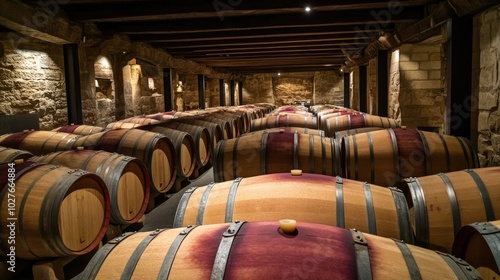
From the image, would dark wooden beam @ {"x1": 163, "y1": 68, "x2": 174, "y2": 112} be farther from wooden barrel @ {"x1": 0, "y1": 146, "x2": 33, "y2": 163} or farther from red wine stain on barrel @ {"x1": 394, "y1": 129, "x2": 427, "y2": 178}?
red wine stain on barrel @ {"x1": 394, "y1": 129, "x2": 427, "y2": 178}

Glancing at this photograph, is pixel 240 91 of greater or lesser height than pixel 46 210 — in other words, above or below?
above

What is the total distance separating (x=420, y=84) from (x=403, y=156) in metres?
5.06

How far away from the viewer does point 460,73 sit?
476 cm

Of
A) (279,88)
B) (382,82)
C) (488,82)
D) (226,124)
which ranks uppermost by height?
(279,88)

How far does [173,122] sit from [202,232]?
217 inches

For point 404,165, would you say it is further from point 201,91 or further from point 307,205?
point 201,91

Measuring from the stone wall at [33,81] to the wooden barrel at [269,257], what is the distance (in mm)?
6627

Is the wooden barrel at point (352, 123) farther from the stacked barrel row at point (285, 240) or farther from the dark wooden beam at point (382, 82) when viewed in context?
the stacked barrel row at point (285, 240)

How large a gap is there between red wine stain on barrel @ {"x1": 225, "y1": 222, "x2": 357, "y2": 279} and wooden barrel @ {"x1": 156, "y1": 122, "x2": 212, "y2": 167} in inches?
197

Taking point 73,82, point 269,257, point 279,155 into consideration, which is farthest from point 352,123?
point 73,82

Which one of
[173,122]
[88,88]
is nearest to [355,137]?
[173,122]

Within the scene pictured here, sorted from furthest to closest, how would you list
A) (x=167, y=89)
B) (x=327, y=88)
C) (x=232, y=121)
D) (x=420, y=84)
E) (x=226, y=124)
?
(x=327, y=88) → (x=167, y=89) → (x=232, y=121) → (x=226, y=124) → (x=420, y=84)

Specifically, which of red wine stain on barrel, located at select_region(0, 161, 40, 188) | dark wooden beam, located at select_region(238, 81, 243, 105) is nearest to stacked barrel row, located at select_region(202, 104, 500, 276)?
red wine stain on barrel, located at select_region(0, 161, 40, 188)

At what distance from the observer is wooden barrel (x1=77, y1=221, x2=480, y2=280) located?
128cm
